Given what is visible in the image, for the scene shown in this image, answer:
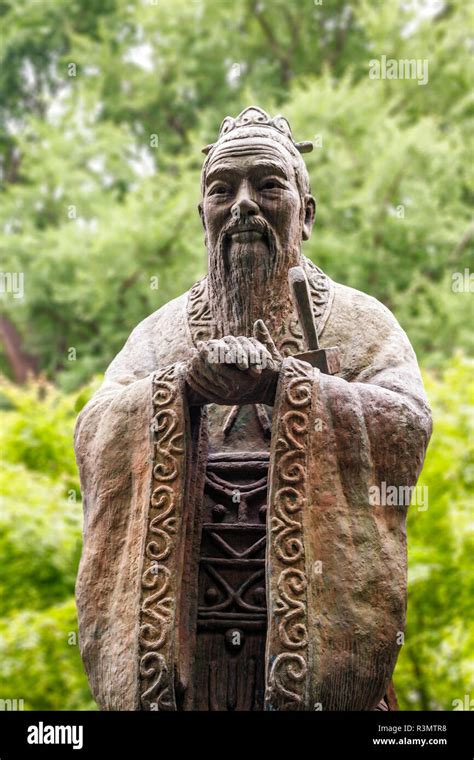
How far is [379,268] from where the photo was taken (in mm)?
14484

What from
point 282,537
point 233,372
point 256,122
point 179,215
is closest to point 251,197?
point 256,122

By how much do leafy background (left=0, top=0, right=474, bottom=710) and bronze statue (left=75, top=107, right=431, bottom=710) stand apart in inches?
181

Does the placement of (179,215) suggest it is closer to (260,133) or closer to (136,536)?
(260,133)

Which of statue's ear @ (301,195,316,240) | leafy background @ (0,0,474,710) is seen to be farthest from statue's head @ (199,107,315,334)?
leafy background @ (0,0,474,710)

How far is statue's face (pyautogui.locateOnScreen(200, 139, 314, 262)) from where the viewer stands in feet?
17.6

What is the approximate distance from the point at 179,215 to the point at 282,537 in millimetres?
10437

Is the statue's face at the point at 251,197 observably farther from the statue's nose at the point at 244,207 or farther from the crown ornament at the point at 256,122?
the crown ornament at the point at 256,122

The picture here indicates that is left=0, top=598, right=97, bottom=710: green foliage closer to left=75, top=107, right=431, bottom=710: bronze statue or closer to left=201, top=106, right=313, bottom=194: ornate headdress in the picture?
left=75, top=107, right=431, bottom=710: bronze statue

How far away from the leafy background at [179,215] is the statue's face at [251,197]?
488cm

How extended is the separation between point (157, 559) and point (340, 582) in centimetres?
72

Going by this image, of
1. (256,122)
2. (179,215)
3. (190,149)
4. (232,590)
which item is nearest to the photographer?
(232,590)

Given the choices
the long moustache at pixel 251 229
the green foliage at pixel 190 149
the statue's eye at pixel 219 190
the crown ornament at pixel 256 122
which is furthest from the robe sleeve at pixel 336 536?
the green foliage at pixel 190 149

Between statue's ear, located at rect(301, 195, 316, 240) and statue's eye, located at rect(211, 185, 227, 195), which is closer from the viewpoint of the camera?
statue's eye, located at rect(211, 185, 227, 195)

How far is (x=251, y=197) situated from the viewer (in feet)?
17.5
